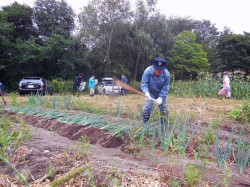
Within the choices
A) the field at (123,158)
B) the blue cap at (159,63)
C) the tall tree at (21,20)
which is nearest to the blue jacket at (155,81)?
the blue cap at (159,63)

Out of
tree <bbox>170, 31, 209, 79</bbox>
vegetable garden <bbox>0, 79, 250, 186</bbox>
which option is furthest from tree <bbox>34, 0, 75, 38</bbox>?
vegetable garden <bbox>0, 79, 250, 186</bbox>

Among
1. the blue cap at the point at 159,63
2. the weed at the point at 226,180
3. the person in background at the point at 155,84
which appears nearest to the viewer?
the weed at the point at 226,180

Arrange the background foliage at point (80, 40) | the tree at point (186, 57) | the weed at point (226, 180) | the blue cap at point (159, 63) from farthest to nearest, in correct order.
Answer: the tree at point (186, 57)
the background foliage at point (80, 40)
the blue cap at point (159, 63)
the weed at point (226, 180)

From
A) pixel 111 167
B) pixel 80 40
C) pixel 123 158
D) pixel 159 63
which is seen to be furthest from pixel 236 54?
pixel 111 167

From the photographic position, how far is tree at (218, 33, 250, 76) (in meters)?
28.3

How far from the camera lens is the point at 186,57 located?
25.3 metres

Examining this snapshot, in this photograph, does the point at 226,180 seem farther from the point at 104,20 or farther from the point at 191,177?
the point at 104,20

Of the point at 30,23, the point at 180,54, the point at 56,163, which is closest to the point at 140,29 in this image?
the point at 180,54

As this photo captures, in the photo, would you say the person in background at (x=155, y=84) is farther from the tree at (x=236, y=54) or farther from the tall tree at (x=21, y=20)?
the tree at (x=236, y=54)

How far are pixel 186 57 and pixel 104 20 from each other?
8989mm

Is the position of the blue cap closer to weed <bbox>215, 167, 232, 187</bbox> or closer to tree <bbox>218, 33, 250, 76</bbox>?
weed <bbox>215, 167, 232, 187</bbox>

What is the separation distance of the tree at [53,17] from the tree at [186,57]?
32.5 feet

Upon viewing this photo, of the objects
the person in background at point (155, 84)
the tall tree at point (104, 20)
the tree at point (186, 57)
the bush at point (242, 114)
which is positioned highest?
the tall tree at point (104, 20)

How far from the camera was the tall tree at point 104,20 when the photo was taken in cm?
2083
